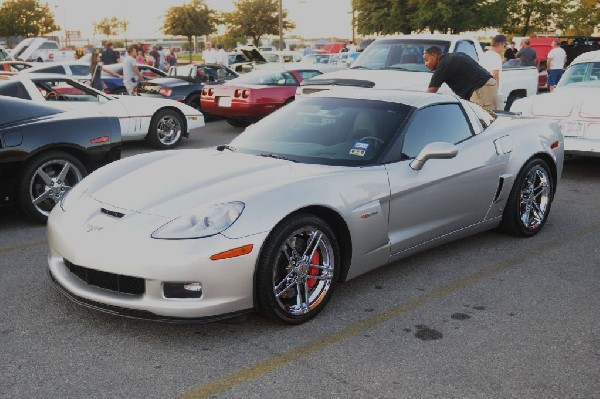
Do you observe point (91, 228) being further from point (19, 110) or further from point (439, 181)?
point (19, 110)

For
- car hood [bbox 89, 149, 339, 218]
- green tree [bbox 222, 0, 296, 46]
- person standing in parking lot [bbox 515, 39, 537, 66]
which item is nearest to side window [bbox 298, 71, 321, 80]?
person standing in parking lot [bbox 515, 39, 537, 66]

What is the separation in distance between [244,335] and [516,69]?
10809mm

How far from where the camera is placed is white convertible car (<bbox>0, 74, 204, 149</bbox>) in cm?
895

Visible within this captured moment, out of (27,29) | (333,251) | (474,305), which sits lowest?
(474,305)

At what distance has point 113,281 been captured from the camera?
12.3 ft

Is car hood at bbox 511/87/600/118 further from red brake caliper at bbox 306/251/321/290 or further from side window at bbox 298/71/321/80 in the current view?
side window at bbox 298/71/321/80

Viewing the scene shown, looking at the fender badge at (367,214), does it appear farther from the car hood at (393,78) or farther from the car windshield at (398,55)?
the car windshield at (398,55)

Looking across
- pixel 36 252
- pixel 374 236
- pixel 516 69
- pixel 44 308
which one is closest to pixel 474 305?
pixel 374 236

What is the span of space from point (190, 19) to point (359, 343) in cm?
5802

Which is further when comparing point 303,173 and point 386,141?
point 386,141

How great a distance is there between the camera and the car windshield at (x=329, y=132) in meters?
4.72

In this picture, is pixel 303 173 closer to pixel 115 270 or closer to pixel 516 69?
pixel 115 270

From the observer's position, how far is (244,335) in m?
3.94

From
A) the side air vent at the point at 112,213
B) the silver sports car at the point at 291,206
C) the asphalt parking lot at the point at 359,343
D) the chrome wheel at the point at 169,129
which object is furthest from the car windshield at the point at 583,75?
the side air vent at the point at 112,213
